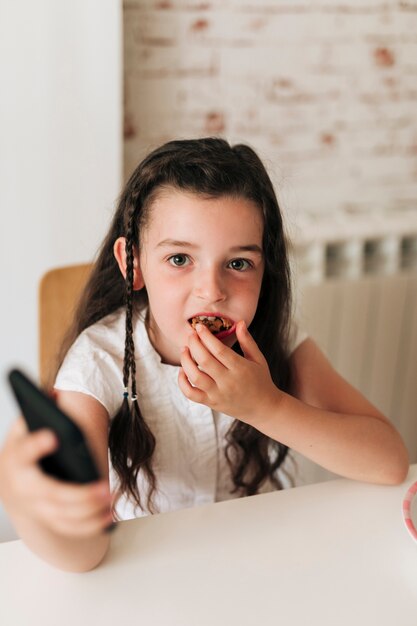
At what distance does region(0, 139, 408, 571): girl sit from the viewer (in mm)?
1028

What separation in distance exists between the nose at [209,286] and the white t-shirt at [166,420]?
22 cm

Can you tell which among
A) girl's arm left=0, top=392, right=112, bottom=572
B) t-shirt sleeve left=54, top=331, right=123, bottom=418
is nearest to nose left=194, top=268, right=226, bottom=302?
t-shirt sleeve left=54, top=331, right=123, bottom=418

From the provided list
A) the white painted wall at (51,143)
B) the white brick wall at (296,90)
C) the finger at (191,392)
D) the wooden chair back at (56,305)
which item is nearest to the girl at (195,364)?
the finger at (191,392)

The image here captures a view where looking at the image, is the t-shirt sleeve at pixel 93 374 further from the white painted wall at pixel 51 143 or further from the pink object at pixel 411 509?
the white painted wall at pixel 51 143

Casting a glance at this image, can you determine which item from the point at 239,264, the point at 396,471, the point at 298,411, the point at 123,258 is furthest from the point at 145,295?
→ the point at 396,471

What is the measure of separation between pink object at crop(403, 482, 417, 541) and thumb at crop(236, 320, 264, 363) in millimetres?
262

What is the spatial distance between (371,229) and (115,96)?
2.39ft

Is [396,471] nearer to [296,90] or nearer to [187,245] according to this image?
[187,245]

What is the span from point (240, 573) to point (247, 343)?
29 cm

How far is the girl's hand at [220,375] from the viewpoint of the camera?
1003 mm

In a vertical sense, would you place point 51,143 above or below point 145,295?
above

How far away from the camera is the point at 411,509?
1.03 meters

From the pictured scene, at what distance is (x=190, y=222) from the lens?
106 cm

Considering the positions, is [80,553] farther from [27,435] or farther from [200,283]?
[200,283]
